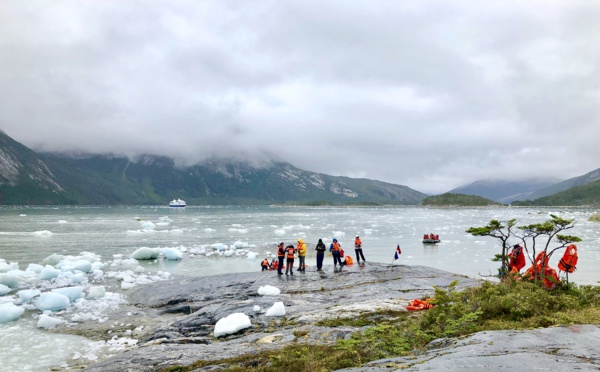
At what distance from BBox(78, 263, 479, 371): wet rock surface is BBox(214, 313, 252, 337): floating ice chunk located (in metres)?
0.21

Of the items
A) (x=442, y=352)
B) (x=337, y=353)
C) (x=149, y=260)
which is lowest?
(x=149, y=260)

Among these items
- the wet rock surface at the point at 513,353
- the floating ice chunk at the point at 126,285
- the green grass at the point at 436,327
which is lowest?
the floating ice chunk at the point at 126,285

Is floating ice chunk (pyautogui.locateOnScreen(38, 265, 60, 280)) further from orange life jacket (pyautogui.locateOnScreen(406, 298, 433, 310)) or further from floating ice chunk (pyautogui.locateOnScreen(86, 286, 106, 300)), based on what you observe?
orange life jacket (pyautogui.locateOnScreen(406, 298, 433, 310))

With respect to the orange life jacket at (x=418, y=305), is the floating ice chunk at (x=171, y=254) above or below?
below

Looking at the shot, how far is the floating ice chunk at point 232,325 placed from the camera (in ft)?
41.1

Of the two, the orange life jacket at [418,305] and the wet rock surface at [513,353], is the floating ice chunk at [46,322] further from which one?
the wet rock surface at [513,353]

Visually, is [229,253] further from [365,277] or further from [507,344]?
[507,344]

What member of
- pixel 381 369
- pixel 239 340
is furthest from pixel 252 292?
pixel 381 369

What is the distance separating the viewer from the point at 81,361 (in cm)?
1241

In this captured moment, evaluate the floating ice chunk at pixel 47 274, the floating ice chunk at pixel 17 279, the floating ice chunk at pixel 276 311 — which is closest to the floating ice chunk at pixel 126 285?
the floating ice chunk at pixel 47 274

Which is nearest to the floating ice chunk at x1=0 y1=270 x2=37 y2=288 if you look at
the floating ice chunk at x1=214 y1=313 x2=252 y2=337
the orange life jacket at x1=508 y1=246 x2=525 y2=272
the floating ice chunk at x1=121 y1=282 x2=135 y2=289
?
the floating ice chunk at x1=121 y1=282 x2=135 y2=289

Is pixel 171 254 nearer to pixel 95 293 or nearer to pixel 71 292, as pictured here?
pixel 95 293

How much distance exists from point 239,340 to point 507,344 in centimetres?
740

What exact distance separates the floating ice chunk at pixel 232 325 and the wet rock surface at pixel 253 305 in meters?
0.21
